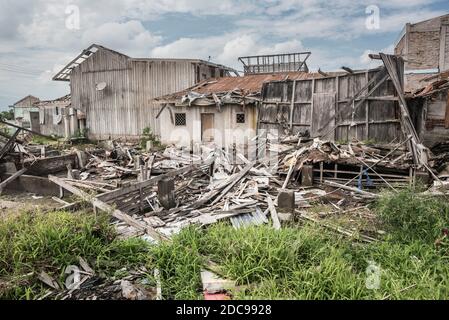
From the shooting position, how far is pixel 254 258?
4492 mm

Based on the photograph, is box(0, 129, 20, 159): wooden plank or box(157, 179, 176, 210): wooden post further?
box(0, 129, 20, 159): wooden plank

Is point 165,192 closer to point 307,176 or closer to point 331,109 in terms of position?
point 307,176

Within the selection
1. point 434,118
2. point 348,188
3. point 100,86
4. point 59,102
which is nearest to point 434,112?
point 434,118

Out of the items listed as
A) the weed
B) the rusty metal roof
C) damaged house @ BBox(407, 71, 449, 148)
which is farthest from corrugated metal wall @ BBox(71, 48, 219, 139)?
the weed

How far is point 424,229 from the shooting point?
5.61 metres

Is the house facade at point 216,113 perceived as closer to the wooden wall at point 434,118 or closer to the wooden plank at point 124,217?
the wooden wall at point 434,118

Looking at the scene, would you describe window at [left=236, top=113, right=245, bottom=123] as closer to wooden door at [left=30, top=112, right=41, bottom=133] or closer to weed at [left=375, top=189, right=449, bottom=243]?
weed at [left=375, top=189, right=449, bottom=243]

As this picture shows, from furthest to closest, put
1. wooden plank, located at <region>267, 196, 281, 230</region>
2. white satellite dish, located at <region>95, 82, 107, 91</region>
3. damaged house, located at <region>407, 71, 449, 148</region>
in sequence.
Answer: white satellite dish, located at <region>95, 82, 107, 91</region>
damaged house, located at <region>407, 71, 449, 148</region>
wooden plank, located at <region>267, 196, 281, 230</region>

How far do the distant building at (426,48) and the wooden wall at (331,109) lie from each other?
3.76 m

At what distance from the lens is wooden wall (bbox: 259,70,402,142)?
40.0 ft

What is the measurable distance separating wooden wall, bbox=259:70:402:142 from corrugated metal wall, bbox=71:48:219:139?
7517 millimetres
